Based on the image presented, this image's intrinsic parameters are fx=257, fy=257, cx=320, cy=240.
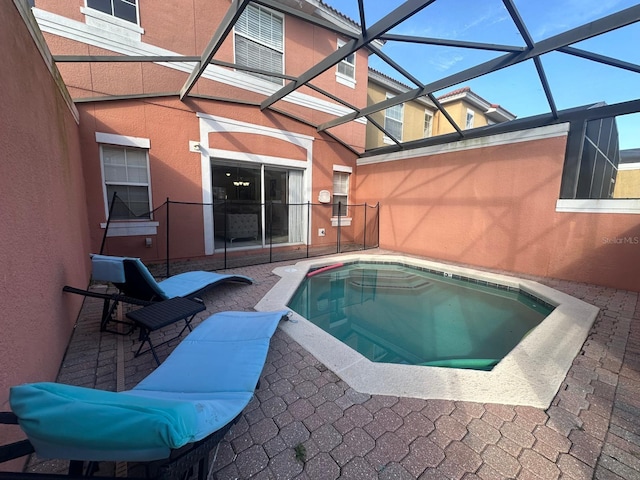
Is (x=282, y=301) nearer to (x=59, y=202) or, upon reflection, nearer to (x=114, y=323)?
(x=114, y=323)

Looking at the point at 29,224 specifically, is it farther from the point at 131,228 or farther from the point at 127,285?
the point at 131,228

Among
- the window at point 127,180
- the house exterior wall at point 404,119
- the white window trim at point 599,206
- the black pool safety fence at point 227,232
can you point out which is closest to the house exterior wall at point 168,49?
the window at point 127,180

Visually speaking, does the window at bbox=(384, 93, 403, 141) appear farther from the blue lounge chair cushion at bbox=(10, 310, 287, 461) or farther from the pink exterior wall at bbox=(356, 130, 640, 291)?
the blue lounge chair cushion at bbox=(10, 310, 287, 461)

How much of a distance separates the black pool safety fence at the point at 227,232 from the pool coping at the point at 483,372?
10.8 ft

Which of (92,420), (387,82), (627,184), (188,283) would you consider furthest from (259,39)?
(627,184)

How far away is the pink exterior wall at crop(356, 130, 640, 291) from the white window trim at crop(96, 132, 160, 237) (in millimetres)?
6203

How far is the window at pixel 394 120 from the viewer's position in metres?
10.2

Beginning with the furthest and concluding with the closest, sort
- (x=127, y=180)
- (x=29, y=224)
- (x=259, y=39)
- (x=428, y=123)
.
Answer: (x=428, y=123), (x=259, y=39), (x=127, y=180), (x=29, y=224)

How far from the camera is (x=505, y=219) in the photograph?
5738 mm

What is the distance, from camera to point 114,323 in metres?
2.99

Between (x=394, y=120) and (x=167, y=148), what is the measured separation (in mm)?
8613

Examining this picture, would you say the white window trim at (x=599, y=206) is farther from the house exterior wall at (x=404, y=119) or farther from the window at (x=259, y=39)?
the window at (x=259, y=39)

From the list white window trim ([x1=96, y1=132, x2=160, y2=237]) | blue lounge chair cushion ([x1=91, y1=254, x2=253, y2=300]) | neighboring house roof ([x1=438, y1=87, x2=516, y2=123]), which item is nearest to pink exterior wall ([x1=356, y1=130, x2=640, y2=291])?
blue lounge chair cushion ([x1=91, y1=254, x2=253, y2=300])

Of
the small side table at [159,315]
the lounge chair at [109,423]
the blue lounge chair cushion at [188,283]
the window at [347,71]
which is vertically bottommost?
the blue lounge chair cushion at [188,283]
